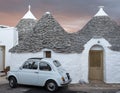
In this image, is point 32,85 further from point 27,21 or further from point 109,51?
point 27,21

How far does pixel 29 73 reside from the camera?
16.6 meters

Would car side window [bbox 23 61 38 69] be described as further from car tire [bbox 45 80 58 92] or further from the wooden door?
the wooden door

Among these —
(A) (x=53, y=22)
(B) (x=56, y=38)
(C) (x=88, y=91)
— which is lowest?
(C) (x=88, y=91)

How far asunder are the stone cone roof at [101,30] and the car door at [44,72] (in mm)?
5241

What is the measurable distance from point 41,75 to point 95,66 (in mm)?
6121

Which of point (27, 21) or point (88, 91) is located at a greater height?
point (27, 21)

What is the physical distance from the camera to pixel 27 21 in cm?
2762

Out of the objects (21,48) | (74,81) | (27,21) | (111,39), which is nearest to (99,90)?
(74,81)

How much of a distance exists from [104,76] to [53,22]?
5925 millimetres

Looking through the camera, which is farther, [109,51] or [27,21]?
[27,21]

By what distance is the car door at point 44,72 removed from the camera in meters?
16.1

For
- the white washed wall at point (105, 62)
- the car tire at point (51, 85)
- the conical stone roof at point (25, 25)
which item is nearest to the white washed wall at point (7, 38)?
the conical stone roof at point (25, 25)

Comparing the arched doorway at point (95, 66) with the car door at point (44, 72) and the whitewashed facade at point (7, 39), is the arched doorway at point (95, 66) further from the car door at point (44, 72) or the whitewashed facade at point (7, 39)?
the whitewashed facade at point (7, 39)

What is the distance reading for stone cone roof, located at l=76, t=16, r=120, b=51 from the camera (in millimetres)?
21297
